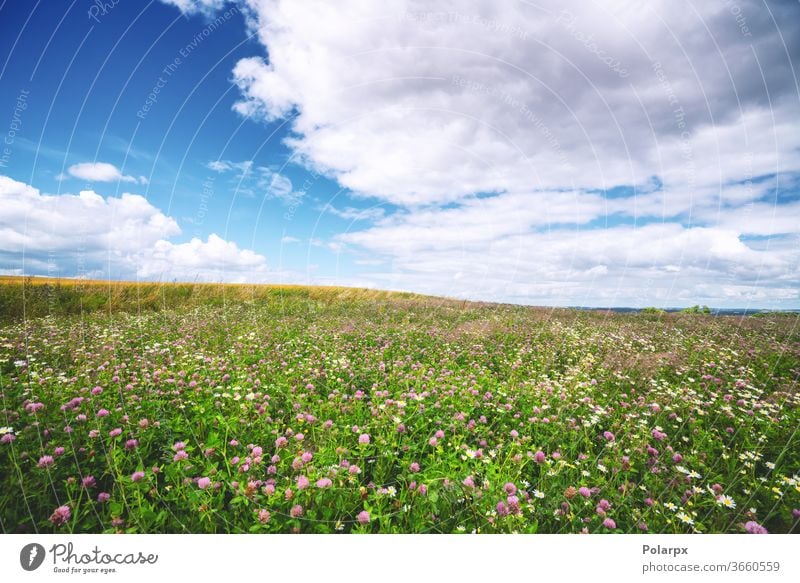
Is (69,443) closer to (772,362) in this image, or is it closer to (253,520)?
(253,520)

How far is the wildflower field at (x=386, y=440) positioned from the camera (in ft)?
8.56

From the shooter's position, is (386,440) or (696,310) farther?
(696,310)

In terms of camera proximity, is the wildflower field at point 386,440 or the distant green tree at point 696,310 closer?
the wildflower field at point 386,440

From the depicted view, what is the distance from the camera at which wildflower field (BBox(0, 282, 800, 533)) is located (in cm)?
261

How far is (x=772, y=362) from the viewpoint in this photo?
6.54 metres

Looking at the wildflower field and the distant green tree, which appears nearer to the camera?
the wildflower field

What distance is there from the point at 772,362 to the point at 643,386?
3560 millimetres

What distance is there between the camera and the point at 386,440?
3484mm

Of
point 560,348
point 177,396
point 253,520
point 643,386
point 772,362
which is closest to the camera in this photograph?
point 253,520

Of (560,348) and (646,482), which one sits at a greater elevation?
(560,348)

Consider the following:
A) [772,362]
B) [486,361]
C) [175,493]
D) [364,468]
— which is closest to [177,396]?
[175,493]

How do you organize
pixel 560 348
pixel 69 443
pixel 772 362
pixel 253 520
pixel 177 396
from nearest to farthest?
pixel 253 520 < pixel 69 443 < pixel 177 396 < pixel 772 362 < pixel 560 348
